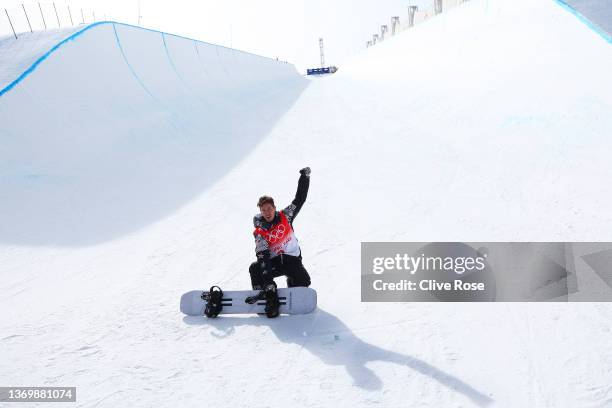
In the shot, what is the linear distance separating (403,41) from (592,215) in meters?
28.5

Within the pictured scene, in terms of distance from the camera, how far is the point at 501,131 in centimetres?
912

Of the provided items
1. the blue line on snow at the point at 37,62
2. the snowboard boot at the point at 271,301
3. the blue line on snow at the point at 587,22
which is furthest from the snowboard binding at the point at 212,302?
the blue line on snow at the point at 587,22

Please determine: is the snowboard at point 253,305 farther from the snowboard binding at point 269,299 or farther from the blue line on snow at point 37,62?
the blue line on snow at point 37,62

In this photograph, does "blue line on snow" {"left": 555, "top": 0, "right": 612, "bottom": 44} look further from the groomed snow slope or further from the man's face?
the man's face

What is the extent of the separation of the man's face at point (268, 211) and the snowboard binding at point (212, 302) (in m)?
0.78

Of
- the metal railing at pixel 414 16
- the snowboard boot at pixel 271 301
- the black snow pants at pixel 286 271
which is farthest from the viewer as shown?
the metal railing at pixel 414 16

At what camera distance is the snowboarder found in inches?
146

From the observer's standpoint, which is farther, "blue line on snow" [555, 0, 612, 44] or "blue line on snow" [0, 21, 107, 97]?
"blue line on snow" [555, 0, 612, 44]

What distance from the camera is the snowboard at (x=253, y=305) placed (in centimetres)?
374

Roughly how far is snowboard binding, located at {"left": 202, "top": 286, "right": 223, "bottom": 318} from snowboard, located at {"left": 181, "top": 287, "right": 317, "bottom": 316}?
0.12 feet

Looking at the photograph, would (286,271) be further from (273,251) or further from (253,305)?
(253,305)

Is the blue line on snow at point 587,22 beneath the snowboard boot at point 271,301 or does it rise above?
above

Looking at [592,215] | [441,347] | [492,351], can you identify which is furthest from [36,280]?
[592,215]

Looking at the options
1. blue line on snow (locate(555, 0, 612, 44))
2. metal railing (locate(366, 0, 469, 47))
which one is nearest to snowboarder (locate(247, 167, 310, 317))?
blue line on snow (locate(555, 0, 612, 44))
